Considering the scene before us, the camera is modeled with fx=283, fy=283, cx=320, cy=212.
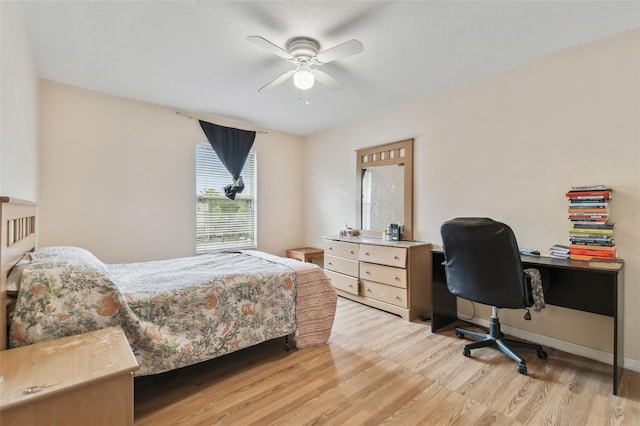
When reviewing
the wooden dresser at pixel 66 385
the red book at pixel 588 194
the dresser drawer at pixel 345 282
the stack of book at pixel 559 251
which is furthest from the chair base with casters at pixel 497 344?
the wooden dresser at pixel 66 385

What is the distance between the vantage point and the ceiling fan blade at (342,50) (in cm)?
193

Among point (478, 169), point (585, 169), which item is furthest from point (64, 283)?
point (585, 169)

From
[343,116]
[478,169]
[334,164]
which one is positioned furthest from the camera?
[334,164]

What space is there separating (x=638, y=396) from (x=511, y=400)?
0.80 m

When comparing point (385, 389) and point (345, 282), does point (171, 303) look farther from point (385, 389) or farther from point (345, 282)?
point (345, 282)

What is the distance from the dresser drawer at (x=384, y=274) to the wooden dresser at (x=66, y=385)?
246 cm

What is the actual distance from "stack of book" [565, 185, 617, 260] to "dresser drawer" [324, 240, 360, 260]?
2016 mm

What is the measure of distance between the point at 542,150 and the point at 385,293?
2019mm

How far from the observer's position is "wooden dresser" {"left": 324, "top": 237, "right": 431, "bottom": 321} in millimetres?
2998

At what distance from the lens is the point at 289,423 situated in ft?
5.14

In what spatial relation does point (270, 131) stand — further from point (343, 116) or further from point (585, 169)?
point (585, 169)

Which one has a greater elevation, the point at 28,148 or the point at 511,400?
the point at 28,148

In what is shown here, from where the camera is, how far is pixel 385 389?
6.09 feet

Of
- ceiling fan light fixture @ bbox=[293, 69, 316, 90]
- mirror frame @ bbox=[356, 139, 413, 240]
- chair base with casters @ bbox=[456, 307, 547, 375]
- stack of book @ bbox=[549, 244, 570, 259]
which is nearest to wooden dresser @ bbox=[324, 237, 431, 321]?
mirror frame @ bbox=[356, 139, 413, 240]
